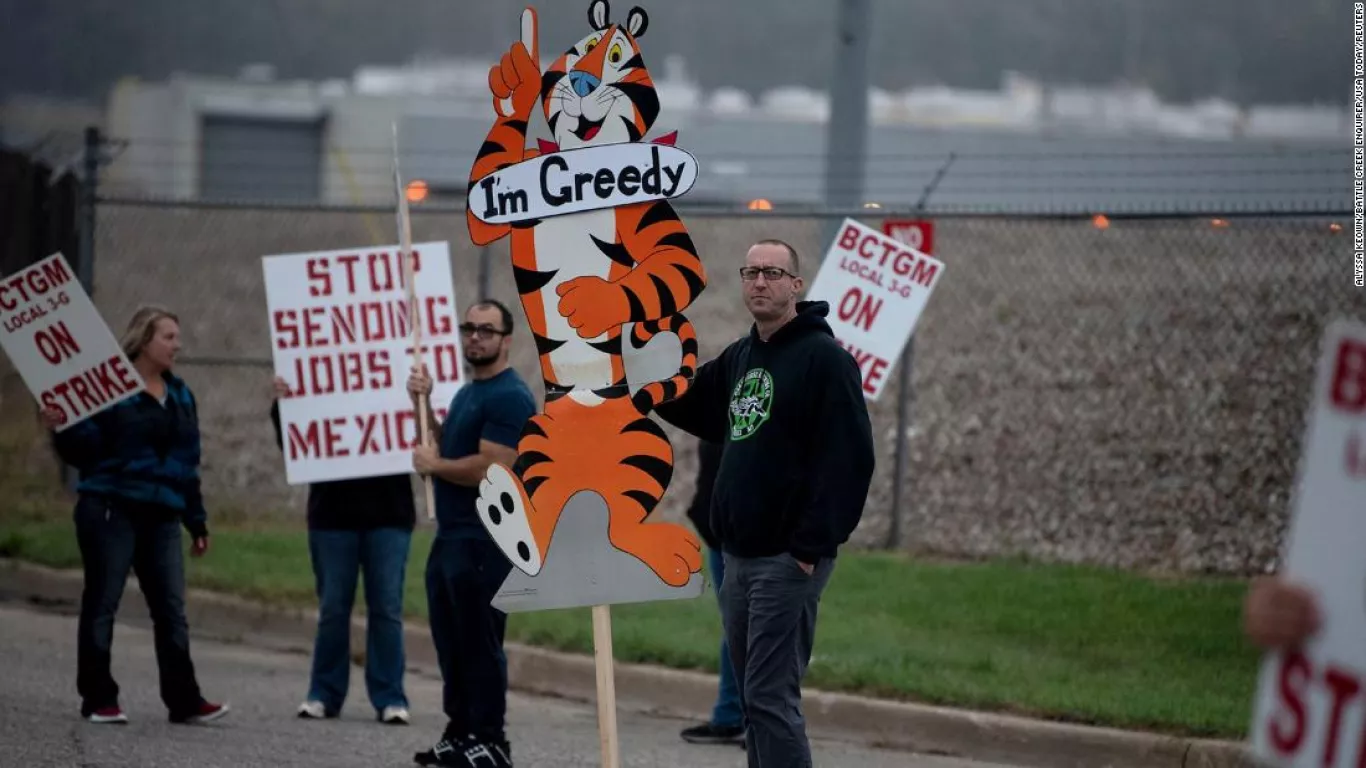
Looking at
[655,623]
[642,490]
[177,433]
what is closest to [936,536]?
[655,623]

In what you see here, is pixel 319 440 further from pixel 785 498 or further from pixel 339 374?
pixel 785 498

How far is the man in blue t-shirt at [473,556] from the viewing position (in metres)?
8.12

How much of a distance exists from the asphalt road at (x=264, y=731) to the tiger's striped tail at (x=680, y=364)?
7.49 feet

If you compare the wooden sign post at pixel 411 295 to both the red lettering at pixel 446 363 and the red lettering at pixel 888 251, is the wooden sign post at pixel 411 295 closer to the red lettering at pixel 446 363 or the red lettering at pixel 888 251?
the red lettering at pixel 446 363

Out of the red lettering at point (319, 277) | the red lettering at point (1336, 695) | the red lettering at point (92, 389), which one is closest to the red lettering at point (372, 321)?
the red lettering at point (319, 277)

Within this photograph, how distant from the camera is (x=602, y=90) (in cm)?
676

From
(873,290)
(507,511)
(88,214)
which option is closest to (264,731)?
(507,511)

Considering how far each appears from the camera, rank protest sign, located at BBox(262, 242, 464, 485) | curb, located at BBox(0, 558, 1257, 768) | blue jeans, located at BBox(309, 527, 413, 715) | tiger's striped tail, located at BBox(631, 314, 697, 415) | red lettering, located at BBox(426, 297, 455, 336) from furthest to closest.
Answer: red lettering, located at BBox(426, 297, 455, 336)
protest sign, located at BBox(262, 242, 464, 485)
blue jeans, located at BBox(309, 527, 413, 715)
curb, located at BBox(0, 558, 1257, 768)
tiger's striped tail, located at BBox(631, 314, 697, 415)

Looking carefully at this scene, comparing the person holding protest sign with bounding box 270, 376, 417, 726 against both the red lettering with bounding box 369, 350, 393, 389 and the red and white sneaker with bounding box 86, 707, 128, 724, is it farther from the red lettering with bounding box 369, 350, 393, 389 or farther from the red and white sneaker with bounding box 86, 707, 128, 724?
the red and white sneaker with bounding box 86, 707, 128, 724

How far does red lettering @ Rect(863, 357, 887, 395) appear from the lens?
1035 cm

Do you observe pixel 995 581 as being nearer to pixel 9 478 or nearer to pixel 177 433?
pixel 177 433

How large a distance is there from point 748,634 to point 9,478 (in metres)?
11.1

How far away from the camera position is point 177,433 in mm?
9078

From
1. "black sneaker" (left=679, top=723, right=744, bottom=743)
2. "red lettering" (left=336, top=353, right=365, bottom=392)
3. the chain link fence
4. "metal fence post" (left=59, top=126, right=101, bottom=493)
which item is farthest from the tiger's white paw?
"metal fence post" (left=59, top=126, right=101, bottom=493)
